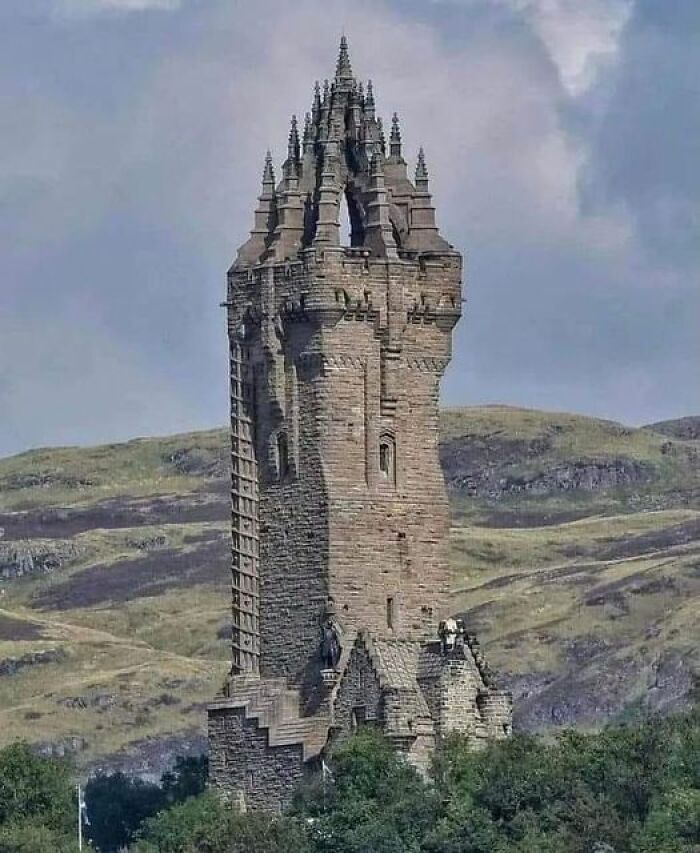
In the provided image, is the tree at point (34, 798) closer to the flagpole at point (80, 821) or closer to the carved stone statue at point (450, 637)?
the flagpole at point (80, 821)

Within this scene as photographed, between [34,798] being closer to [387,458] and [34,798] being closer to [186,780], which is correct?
[186,780]

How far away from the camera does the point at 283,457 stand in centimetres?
11088

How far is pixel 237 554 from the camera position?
111750 millimetres

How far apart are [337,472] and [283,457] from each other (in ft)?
5.14

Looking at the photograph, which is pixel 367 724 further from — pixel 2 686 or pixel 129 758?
pixel 2 686

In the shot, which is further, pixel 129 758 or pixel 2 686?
pixel 2 686

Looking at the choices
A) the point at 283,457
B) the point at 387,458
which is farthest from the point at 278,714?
the point at 387,458

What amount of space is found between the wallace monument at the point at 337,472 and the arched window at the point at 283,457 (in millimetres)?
70

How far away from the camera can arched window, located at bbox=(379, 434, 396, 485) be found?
110500mm

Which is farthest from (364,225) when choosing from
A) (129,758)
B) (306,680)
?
(129,758)

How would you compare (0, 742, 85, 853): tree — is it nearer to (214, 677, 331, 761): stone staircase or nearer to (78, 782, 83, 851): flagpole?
(78, 782, 83, 851): flagpole

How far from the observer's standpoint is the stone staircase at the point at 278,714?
4272 inches

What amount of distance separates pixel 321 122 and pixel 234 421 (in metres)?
7.08

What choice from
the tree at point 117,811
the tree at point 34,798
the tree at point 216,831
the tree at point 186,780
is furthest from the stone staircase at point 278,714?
the tree at point 117,811
